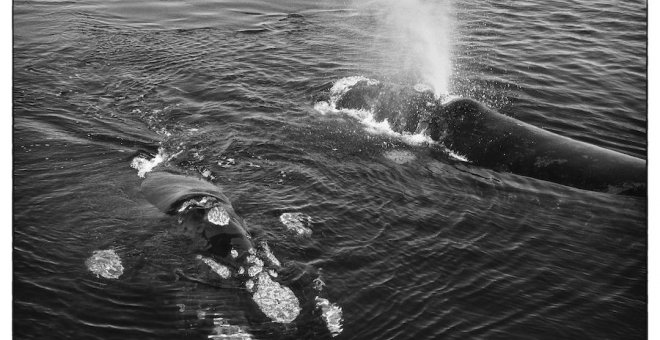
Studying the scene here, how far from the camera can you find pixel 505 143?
580 inches

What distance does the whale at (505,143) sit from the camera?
44.4ft

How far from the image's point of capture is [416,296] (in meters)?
10.2

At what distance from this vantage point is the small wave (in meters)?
16.1

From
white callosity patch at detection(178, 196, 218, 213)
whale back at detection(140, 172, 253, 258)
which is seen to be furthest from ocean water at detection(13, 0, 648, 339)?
white callosity patch at detection(178, 196, 218, 213)

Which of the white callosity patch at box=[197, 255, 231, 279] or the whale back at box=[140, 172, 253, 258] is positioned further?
the whale back at box=[140, 172, 253, 258]

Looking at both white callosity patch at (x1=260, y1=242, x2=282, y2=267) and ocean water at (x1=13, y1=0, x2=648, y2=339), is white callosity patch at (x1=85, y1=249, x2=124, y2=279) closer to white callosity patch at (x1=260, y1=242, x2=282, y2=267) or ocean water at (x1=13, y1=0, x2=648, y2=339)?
ocean water at (x1=13, y1=0, x2=648, y2=339)

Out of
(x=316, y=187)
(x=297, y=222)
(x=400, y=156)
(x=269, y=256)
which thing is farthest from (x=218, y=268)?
(x=400, y=156)

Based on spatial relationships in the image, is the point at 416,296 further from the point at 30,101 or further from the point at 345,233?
the point at 30,101

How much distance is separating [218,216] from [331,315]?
2.70m

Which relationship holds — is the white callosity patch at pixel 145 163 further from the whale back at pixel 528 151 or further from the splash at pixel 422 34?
the splash at pixel 422 34

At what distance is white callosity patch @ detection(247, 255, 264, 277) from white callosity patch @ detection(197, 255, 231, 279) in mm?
350

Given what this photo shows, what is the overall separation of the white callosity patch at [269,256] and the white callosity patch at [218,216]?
78 cm

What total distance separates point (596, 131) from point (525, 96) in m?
2.69
